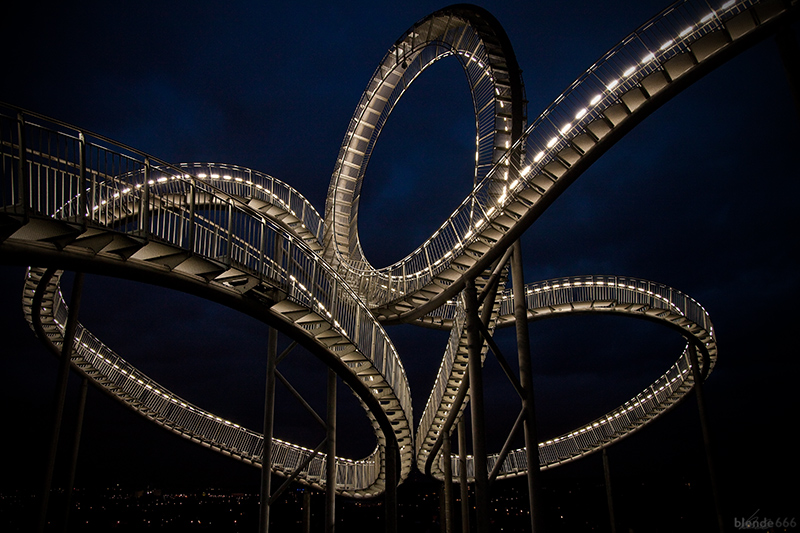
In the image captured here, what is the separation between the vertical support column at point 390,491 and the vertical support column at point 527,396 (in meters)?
3.92

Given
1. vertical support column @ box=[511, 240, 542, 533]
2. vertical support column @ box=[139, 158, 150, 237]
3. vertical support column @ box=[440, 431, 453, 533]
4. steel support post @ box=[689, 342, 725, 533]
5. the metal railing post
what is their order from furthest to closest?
vertical support column @ box=[440, 431, 453, 533] → steel support post @ box=[689, 342, 725, 533] → vertical support column @ box=[511, 240, 542, 533] → vertical support column @ box=[139, 158, 150, 237] → the metal railing post

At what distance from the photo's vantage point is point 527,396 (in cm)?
1171

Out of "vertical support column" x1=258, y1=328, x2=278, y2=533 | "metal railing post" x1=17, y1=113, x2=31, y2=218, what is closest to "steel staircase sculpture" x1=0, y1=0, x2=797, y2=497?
"metal railing post" x1=17, y1=113, x2=31, y2=218

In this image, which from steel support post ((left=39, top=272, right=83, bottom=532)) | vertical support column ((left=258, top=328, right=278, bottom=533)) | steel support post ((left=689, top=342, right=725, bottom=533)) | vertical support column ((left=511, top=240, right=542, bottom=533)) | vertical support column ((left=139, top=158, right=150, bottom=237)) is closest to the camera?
vertical support column ((left=139, top=158, right=150, bottom=237))

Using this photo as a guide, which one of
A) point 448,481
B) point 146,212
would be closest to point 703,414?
point 448,481

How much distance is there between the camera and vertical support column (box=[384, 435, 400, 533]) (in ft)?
45.0

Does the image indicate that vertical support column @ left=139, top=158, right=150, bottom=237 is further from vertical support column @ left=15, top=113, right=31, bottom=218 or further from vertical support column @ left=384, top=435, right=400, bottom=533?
vertical support column @ left=384, top=435, right=400, bottom=533

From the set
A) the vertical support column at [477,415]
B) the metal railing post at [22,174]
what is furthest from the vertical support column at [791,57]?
the metal railing post at [22,174]

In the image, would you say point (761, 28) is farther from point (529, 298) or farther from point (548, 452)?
point (548, 452)

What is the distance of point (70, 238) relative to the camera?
7203 millimetres

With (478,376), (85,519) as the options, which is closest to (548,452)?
(478,376)

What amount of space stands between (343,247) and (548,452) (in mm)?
13956

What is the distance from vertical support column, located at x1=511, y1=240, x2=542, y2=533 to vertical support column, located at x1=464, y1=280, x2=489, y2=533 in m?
0.90

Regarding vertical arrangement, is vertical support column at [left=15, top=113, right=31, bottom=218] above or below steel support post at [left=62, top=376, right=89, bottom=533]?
above
